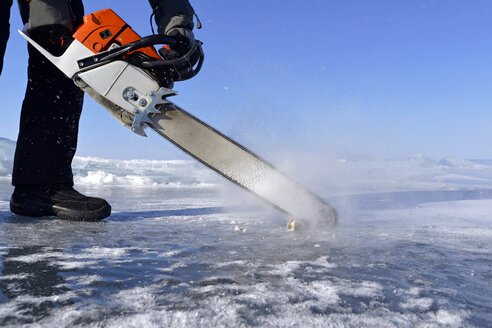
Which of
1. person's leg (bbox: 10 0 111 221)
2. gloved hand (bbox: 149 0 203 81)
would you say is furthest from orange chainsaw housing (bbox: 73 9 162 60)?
person's leg (bbox: 10 0 111 221)

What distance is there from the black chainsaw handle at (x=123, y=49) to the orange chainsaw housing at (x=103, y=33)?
0.15ft

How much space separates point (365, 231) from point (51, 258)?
1.49 m

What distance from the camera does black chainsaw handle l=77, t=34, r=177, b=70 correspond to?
69.1 inches

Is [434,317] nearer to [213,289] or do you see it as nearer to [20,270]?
[213,289]

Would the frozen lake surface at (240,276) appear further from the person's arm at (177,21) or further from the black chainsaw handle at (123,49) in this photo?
the person's arm at (177,21)

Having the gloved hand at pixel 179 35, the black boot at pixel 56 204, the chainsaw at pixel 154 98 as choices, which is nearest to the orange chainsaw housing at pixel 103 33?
the chainsaw at pixel 154 98

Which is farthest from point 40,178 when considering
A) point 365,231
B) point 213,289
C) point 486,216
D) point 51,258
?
point 486,216

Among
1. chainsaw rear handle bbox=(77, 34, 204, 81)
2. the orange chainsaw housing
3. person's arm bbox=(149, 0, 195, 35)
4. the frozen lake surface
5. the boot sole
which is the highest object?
person's arm bbox=(149, 0, 195, 35)

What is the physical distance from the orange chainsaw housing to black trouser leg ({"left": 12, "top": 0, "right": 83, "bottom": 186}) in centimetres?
60

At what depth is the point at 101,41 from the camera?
72.2 inches

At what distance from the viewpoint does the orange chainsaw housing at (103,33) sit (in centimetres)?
182

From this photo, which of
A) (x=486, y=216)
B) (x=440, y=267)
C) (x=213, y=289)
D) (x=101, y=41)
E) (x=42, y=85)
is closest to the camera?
(x=213, y=289)

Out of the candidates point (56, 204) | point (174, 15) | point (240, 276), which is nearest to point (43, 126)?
point (56, 204)

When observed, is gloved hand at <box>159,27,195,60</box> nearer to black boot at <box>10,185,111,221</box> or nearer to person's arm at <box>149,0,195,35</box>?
person's arm at <box>149,0,195,35</box>
